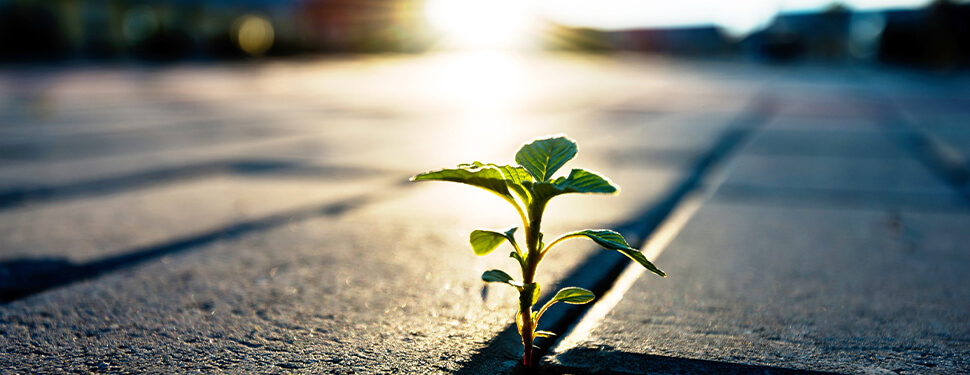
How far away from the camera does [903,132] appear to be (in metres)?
5.09

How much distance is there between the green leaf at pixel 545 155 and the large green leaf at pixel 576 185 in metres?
0.04

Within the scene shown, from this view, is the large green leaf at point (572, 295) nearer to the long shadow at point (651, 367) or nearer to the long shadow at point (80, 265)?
the long shadow at point (651, 367)

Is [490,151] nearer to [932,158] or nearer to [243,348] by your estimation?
[932,158]

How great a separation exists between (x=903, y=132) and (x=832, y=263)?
403 centimetres

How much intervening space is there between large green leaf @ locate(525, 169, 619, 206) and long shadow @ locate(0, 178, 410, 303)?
107 cm

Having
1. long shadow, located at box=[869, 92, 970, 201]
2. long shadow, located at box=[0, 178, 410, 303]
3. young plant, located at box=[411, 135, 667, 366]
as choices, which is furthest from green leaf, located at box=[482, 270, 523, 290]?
long shadow, located at box=[869, 92, 970, 201]

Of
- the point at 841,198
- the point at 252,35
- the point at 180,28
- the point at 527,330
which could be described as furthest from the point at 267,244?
the point at 180,28

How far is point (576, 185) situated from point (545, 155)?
0.31 ft

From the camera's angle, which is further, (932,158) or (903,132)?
(903,132)

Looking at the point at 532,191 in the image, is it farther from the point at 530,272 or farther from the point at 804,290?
the point at 804,290

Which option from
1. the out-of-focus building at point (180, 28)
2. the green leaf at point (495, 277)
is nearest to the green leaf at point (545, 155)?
the green leaf at point (495, 277)

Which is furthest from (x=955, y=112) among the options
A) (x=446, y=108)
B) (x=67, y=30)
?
(x=67, y=30)

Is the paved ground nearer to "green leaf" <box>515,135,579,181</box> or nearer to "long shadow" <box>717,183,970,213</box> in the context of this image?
"long shadow" <box>717,183,970,213</box>

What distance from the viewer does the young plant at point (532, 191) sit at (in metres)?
0.89
